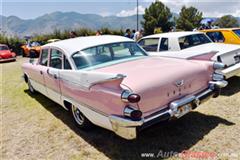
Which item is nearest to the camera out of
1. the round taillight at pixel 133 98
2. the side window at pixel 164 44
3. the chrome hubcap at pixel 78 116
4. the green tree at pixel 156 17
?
the round taillight at pixel 133 98

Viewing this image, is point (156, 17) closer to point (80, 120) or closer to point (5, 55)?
point (5, 55)

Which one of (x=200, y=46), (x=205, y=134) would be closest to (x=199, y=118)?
(x=205, y=134)

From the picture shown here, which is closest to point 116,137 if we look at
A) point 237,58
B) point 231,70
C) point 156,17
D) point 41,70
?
point 41,70

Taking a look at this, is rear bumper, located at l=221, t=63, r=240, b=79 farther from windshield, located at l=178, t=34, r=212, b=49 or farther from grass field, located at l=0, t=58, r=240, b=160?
windshield, located at l=178, t=34, r=212, b=49

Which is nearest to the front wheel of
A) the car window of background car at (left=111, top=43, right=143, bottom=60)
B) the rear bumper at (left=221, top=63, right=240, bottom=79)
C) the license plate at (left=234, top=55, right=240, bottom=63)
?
the car window of background car at (left=111, top=43, right=143, bottom=60)

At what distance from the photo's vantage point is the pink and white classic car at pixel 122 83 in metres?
3.10

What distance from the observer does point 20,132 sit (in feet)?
15.2

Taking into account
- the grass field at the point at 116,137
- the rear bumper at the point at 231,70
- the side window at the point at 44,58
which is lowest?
the grass field at the point at 116,137

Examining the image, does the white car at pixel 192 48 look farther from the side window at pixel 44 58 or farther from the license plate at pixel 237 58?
the side window at pixel 44 58

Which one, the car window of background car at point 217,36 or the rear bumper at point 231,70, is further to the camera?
the car window of background car at point 217,36

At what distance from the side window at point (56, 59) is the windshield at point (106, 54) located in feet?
1.68

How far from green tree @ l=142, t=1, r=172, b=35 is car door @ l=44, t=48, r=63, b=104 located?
47.3 meters

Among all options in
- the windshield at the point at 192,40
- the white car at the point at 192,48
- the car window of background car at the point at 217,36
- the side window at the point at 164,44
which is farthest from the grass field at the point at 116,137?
the car window of background car at the point at 217,36

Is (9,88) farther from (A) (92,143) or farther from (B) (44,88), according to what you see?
(A) (92,143)
